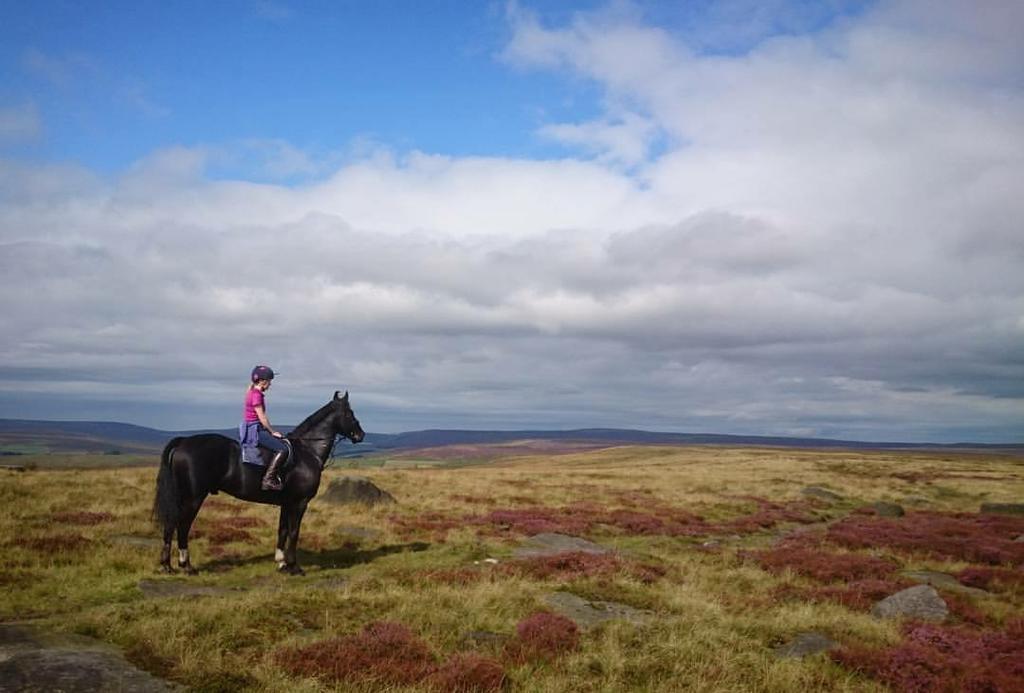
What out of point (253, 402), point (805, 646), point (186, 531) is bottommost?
point (805, 646)

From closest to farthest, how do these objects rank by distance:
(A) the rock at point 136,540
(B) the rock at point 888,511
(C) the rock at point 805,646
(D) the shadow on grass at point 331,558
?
(C) the rock at point 805,646 → (D) the shadow on grass at point 331,558 → (A) the rock at point 136,540 → (B) the rock at point 888,511

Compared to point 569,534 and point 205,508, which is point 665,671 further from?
point 205,508

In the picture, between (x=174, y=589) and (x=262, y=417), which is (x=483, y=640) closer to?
(x=174, y=589)

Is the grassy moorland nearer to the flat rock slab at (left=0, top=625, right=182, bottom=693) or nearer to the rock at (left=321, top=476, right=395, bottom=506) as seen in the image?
the flat rock slab at (left=0, top=625, right=182, bottom=693)

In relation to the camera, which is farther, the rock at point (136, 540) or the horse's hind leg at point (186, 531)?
the rock at point (136, 540)

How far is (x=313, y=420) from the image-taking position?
677 inches

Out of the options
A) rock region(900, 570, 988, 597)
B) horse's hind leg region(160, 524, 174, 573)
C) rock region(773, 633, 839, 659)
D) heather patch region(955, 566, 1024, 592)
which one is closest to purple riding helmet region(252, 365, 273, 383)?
horse's hind leg region(160, 524, 174, 573)

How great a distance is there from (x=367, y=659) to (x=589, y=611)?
210 inches

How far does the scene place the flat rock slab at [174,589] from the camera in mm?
12782

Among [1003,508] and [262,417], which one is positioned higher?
[262,417]

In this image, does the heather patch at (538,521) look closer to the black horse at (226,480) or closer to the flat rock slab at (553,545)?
the flat rock slab at (553,545)

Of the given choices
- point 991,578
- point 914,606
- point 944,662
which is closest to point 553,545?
point 914,606

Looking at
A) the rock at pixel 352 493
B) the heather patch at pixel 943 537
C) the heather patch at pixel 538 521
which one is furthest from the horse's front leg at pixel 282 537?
the heather patch at pixel 943 537

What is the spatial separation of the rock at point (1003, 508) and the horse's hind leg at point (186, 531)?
47.0 metres
